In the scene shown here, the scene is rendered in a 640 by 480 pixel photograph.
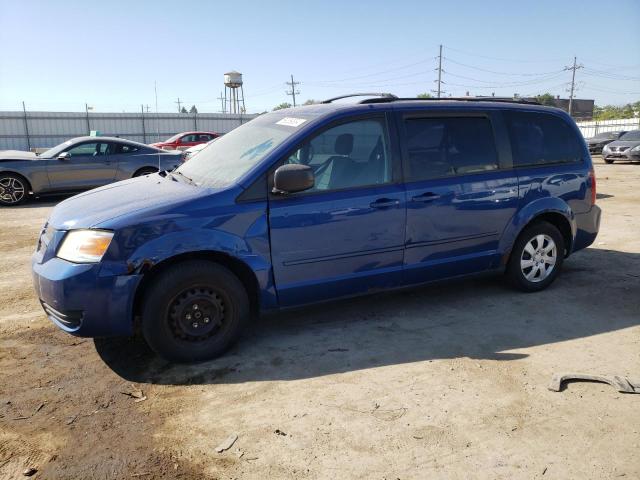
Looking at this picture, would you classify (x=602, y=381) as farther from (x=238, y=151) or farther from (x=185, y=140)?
(x=185, y=140)

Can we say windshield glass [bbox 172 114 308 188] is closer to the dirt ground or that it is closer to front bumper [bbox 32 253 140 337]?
front bumper [bbox 32 253 140 337]

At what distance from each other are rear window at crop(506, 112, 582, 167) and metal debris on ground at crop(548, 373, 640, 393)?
2.09 meters

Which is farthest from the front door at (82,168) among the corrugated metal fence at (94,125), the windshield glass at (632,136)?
the corrugated metal fence at (94,125)

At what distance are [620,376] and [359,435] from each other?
1916 mm

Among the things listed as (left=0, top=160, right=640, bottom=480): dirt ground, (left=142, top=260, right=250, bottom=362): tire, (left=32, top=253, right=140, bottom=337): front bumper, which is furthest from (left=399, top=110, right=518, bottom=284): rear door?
(left=32, top=253, right=140, bottom=337): front bumper

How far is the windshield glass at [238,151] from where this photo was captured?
3.79 m

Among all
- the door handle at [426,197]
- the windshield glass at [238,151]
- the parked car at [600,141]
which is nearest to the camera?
the windshield glass at [238,151]

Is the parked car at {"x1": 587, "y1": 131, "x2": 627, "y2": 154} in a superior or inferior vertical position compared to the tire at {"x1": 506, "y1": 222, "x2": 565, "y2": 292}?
superior

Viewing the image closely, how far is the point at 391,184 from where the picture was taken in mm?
4023

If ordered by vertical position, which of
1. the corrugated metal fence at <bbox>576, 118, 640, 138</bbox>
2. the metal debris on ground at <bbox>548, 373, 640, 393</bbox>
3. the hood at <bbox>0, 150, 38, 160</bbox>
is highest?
the corrugated metal fence at <bbox>576, 118, 640, 138</bbox>

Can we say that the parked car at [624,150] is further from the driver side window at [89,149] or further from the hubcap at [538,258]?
the driver side window at [89,149]

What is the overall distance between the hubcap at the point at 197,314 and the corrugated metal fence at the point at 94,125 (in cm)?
3110

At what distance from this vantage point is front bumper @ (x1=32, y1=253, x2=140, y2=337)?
3.20 metres

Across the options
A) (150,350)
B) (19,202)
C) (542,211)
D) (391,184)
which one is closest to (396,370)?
(391,184)
